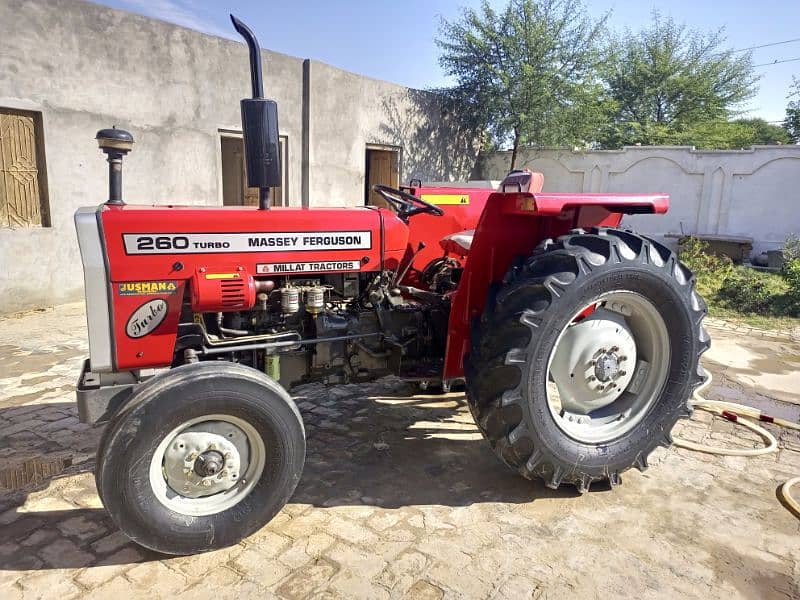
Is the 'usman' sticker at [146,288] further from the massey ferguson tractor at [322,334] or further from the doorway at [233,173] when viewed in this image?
the doorway at [233,173]

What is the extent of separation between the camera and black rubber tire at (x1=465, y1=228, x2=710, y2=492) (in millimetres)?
2812

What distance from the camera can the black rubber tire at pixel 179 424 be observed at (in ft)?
7.67

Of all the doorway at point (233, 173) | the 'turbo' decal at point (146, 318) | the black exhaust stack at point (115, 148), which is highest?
the doorway at point (233, 173)

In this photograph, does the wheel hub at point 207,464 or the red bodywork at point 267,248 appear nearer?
the wheel hub at point 207,464

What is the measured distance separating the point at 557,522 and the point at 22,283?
6874 mm

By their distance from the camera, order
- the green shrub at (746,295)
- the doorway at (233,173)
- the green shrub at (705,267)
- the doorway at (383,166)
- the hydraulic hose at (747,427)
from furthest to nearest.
→ the doorway at (233,173)
the doorway at (383,166)
the green shrub at (705,267)
the green shrub at (746,295)
the hydraulic hose at (747,427)

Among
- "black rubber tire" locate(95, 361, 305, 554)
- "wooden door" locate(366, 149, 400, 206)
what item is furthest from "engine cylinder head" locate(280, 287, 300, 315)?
"wooden door" locate(366, 149, 400, 206)

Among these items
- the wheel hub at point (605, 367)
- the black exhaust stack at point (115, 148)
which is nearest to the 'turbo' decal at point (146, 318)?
the black exhaust stack at point (115, 148)

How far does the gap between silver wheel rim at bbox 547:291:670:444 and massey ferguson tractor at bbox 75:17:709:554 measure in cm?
1

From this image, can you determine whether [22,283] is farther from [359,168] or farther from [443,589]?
[443,589]

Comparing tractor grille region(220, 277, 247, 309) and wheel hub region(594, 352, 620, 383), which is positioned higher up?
tractor grille region(220, 277, 247, 309)

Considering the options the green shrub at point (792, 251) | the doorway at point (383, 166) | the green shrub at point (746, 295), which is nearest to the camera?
the green shrub at point (746, 295)

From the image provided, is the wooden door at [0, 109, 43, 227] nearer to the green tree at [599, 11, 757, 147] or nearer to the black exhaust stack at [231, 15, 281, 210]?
the black exhaust stack at [231, 15, 281, 210]

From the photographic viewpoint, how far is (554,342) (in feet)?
9.50
